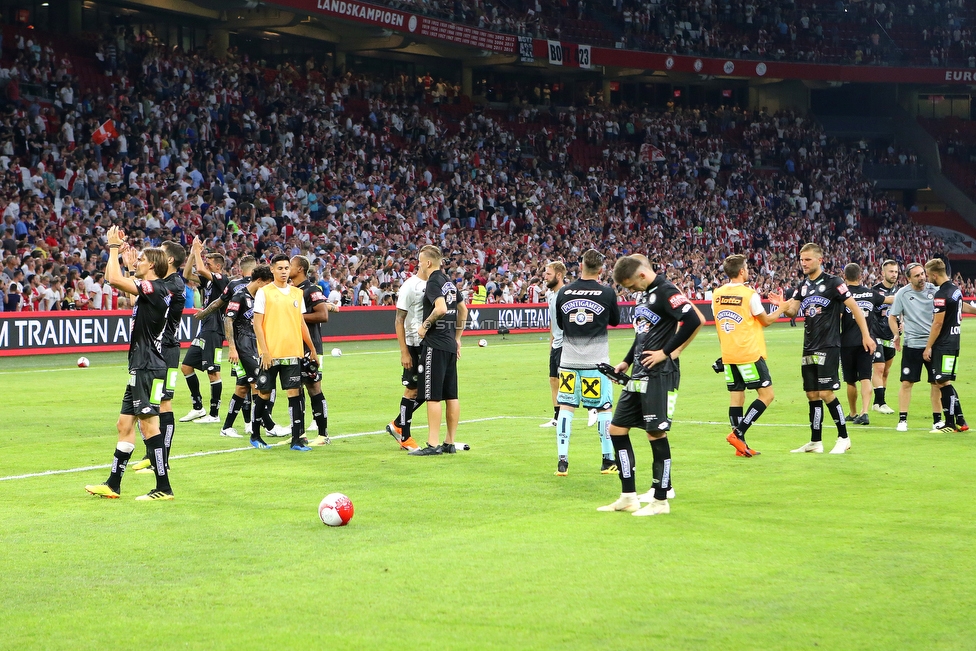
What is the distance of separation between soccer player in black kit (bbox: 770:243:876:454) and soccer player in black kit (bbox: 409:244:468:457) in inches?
153

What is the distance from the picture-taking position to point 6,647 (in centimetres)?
586

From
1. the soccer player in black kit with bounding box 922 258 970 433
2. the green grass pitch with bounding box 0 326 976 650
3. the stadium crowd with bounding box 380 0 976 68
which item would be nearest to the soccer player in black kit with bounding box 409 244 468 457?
the green grass pitch with bounding box 0 326 976 650

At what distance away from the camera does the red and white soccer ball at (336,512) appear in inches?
348

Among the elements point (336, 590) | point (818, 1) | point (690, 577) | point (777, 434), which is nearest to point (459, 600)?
point (336, 590)

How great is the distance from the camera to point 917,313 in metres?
16.3

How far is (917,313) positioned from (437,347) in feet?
24.4

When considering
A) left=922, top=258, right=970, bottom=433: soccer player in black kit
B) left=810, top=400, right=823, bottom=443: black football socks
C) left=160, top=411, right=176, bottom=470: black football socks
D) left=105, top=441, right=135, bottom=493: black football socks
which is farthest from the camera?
left=922, top=258, right=970, bottom=433: soccer player in black kit

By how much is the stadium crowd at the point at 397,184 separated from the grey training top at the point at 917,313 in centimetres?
1881

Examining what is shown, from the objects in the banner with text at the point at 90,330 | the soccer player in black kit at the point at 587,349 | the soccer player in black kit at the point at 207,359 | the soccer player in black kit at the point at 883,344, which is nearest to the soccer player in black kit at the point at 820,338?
the soccer player in black kit at the point at 587,349

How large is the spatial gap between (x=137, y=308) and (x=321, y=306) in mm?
4306

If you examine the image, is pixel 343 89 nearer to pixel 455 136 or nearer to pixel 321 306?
pixel 455 136

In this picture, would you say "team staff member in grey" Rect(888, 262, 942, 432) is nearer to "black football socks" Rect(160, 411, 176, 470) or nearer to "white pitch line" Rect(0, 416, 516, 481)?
"white pitch line" Rect(0, 416, 516, 481)

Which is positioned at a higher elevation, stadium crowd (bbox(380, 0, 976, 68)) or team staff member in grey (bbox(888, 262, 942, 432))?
stadium crowd (bbox(380, 0, 976, 68))

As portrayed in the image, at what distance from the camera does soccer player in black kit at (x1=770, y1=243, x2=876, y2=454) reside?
13.1 metres
